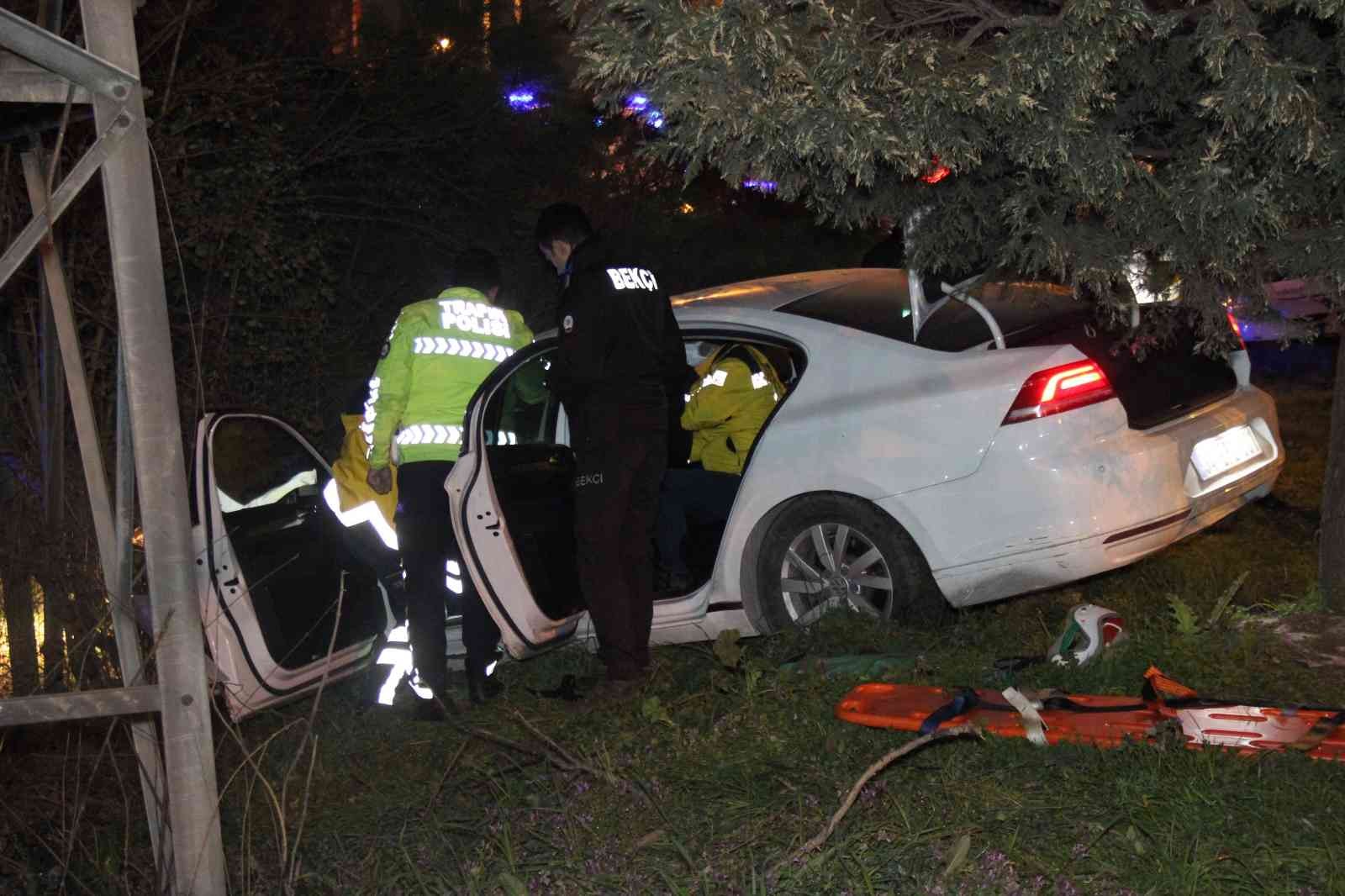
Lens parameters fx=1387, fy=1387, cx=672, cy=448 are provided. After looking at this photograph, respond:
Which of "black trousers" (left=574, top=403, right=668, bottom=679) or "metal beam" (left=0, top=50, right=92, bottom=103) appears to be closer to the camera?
"metal beam" (left=0, top=50, right=92, bottom=103)

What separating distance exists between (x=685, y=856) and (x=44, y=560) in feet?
8.67

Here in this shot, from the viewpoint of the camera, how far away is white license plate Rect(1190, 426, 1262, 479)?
4.98 m

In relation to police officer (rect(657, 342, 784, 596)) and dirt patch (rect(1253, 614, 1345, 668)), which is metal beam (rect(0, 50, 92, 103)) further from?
dirt patch (rect(1253, 614, 1345, 668))

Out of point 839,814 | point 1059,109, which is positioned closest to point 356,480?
point 839,814

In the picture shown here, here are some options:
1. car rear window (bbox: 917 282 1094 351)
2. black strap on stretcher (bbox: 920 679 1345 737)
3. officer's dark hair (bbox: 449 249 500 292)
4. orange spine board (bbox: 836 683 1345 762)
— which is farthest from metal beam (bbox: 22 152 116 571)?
car rear window (bbox: 917 282 1094 351)

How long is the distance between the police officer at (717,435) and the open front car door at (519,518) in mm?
545

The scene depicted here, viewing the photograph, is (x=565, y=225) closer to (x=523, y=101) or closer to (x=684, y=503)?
(x=684, y=503)

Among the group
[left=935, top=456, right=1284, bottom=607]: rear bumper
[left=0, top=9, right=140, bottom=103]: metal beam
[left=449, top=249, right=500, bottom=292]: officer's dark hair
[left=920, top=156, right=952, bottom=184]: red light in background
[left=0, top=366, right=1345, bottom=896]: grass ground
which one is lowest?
[left=0, top=366, right=1345, bottom=896]: grass ground

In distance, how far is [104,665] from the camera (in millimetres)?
4848

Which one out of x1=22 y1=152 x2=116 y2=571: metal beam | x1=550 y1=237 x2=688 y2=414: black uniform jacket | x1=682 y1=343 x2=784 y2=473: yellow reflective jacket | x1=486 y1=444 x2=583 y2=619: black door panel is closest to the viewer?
x1=22 y1=152 x2=116 y2=571: metal beam

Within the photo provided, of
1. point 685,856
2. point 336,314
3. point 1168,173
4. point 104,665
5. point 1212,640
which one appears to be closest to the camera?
point 685,856

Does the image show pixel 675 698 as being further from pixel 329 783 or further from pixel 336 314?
pixel 336 314

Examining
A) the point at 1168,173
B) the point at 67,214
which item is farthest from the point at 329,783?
the point at 1168,173

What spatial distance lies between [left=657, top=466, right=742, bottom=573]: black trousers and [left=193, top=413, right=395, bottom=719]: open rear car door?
4.02 ft
